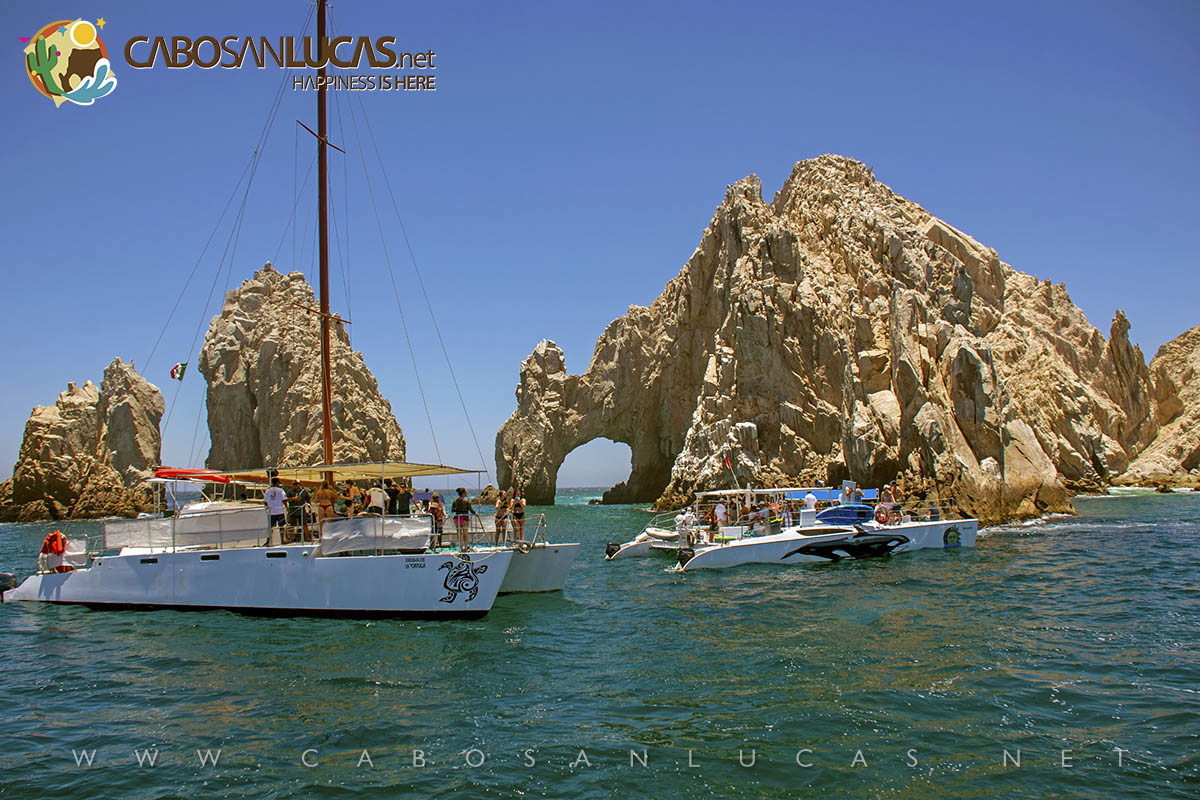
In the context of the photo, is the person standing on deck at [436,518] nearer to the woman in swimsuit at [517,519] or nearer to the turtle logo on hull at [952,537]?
the woman in swimsuit at [517,519]

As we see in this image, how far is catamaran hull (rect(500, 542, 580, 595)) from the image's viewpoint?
1892cm

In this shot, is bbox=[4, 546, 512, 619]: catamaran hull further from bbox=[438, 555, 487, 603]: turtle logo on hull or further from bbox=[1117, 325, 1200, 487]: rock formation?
bbox=[1117, 325, 1200, 487]: rock formation

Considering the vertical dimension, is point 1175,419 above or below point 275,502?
above

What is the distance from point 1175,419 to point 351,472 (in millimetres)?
96064

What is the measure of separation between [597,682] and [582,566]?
1482cm

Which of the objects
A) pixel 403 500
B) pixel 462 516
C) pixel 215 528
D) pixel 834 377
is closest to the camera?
pixel 462 516

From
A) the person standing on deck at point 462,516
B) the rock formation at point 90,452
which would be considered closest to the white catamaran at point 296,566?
the person standing on deck at point 462,516

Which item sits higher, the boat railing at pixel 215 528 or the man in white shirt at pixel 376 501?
the man in white shirt at pixel 376 501

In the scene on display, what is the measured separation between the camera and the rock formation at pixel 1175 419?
76125 mm

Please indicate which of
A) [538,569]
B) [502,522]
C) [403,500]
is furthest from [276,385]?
[502,522]

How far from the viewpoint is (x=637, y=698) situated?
10.6 metres

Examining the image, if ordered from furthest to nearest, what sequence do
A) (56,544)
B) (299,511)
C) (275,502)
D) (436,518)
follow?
(56,544) → (299,511) → (436,518) → (275,502)

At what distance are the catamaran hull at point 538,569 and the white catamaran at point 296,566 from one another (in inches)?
1.1

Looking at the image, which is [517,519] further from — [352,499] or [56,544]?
[56,544]
